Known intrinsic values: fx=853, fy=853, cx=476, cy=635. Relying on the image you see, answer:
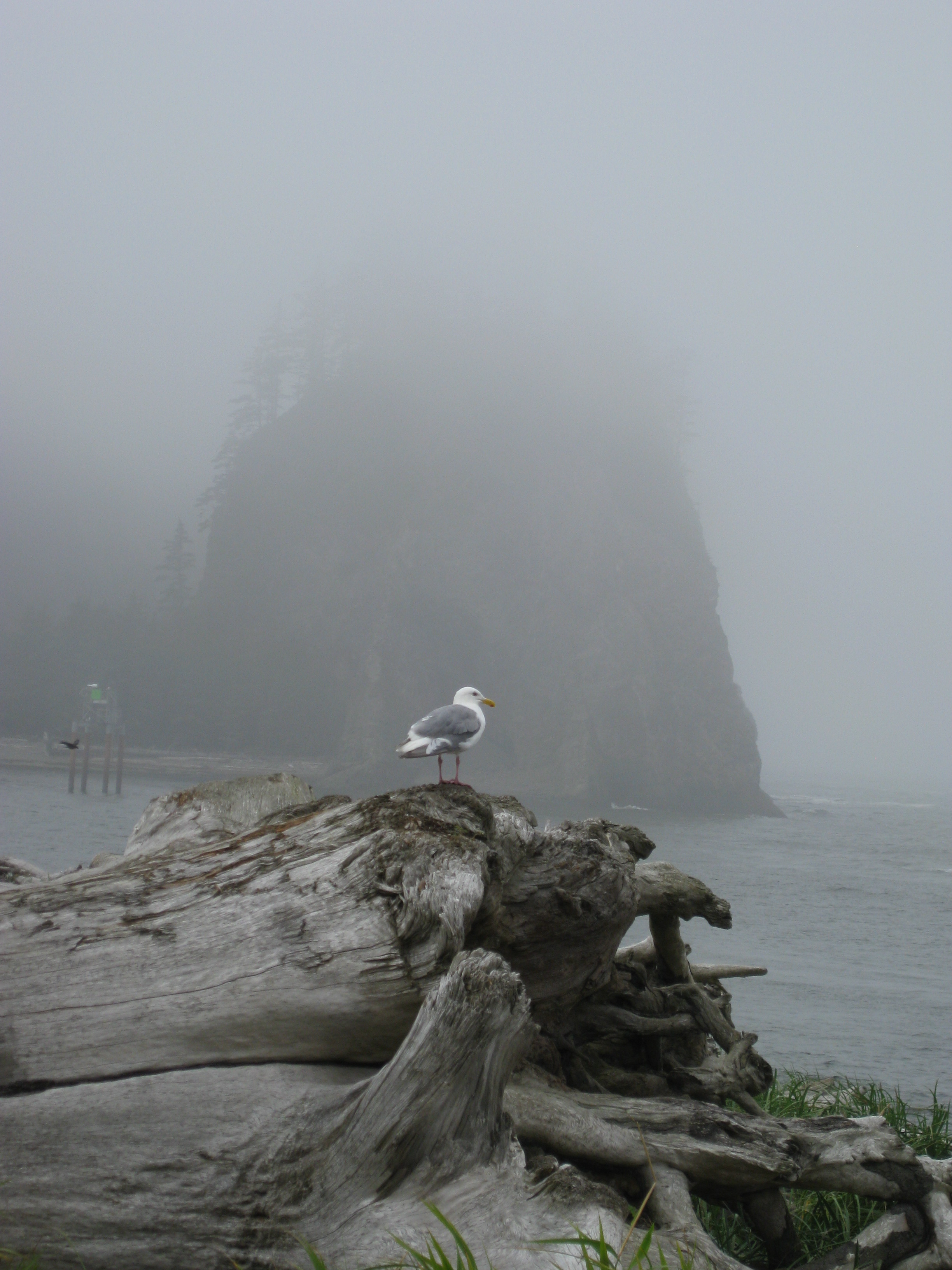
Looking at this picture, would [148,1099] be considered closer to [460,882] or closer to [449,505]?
[460,882]

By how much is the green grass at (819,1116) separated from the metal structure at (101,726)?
173 feet

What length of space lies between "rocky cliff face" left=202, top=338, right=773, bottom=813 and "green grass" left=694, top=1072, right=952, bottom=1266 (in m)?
45.1

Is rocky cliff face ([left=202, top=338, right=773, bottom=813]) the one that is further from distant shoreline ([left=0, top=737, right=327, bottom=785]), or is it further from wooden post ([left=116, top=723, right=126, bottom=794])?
wooden post ([left=116, top=723, right=126, bottom=794])

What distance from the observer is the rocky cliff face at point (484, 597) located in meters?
58.9

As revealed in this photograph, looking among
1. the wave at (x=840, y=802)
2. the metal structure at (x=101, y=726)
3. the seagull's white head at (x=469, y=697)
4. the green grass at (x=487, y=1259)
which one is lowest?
the wave at (x=840, y=802)

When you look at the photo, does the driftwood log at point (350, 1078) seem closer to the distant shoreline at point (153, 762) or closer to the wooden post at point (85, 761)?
the wooden post at point (85, 761)

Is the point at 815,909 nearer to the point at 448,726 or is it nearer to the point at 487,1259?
the point at 448,726

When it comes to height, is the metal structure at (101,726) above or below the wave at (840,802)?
above

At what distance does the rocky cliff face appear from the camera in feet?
193

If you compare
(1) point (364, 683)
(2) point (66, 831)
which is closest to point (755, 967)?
(2) point (66, 831)

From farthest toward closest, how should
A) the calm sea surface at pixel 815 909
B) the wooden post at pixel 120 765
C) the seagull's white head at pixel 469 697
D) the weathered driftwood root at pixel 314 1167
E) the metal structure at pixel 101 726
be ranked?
1. the metal structure at pixel 101 726
2. the wooden post at pixel 120 765
3. the calm sea surface at pixel 815 909
4. the seagull's white head at pixel 469 697
5. the weathered driftwood root at pixel 314 1167

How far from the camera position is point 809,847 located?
46125 millimetres

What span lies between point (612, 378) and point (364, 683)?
4298 centimetres

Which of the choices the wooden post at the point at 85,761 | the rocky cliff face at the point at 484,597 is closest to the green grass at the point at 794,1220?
the rocky cliff face at the point at 484,597
